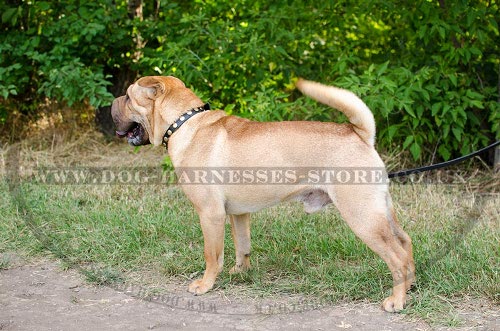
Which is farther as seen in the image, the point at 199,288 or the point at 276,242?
the point at 276,242

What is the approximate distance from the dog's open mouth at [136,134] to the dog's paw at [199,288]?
3.28ft

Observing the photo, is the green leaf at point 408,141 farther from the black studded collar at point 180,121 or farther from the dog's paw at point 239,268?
the black studded collar at point 180,121

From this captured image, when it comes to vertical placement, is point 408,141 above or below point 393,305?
above

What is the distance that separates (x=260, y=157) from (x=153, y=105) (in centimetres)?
Result: 81

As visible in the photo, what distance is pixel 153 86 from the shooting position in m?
4.24

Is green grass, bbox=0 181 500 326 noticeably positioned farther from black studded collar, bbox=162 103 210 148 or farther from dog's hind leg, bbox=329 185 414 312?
black studded collar, bbox=162 103 210 148

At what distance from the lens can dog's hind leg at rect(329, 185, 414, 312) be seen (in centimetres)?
376

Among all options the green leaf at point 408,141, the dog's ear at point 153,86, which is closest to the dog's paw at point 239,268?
the dog's ear at point 153,86

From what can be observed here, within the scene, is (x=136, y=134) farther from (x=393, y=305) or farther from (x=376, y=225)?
(x=393, y=305)

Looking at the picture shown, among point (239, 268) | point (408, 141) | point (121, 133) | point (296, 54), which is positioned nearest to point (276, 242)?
point (239, 268)

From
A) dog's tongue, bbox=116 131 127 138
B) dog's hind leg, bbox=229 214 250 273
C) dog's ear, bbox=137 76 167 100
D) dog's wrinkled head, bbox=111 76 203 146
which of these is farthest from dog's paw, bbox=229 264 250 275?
dog's ear, bbox=137 76 167 100

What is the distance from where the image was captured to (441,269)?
4301 mm

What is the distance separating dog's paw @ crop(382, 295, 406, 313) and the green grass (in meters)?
0.05

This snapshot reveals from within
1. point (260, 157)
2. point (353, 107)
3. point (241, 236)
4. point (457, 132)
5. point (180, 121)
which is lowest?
point (241, 236)
